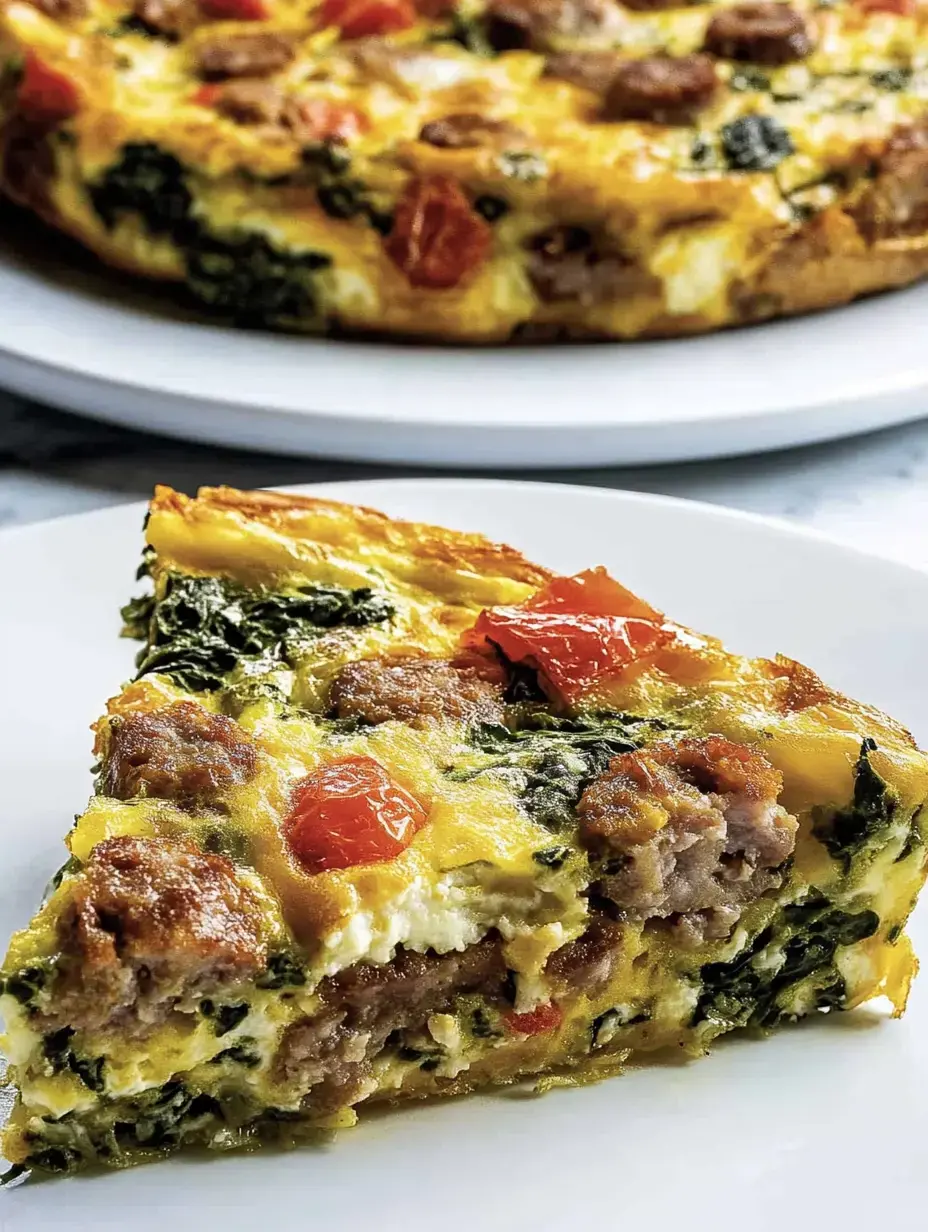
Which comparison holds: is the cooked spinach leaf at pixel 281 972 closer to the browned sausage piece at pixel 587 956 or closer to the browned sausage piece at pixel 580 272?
the browned sausage piece at pixel 587 956

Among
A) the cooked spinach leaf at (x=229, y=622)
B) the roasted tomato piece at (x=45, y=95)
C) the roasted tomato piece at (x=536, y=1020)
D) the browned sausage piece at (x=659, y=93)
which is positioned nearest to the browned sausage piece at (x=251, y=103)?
the roasted tomato piece at (x=45, y=95)

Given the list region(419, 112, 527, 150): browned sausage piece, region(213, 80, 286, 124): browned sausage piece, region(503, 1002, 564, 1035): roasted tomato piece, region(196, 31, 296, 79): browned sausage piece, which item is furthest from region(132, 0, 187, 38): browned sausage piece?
region(503, 1002, 564, 1035): roasted tomato piece

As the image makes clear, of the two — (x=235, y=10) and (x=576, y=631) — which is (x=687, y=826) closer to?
(x=576, y=631)

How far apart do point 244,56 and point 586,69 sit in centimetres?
125

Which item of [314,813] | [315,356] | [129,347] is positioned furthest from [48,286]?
[314,813]

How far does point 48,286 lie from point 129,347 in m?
0.61

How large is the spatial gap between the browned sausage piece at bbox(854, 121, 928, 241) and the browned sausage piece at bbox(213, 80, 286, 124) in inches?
82.0

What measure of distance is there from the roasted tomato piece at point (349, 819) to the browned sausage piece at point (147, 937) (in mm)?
152

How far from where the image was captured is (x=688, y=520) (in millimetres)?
5074

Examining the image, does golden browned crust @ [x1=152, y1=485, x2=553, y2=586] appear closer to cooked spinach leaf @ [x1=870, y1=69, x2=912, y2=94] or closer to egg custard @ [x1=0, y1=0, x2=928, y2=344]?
egg custard @ [x1=0, y1=0, x2=928, y2=344]

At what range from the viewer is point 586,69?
6.86 metres

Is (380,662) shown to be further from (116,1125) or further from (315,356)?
(315,356)

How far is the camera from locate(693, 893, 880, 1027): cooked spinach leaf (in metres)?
3.80

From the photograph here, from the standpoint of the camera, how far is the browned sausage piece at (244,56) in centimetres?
685
